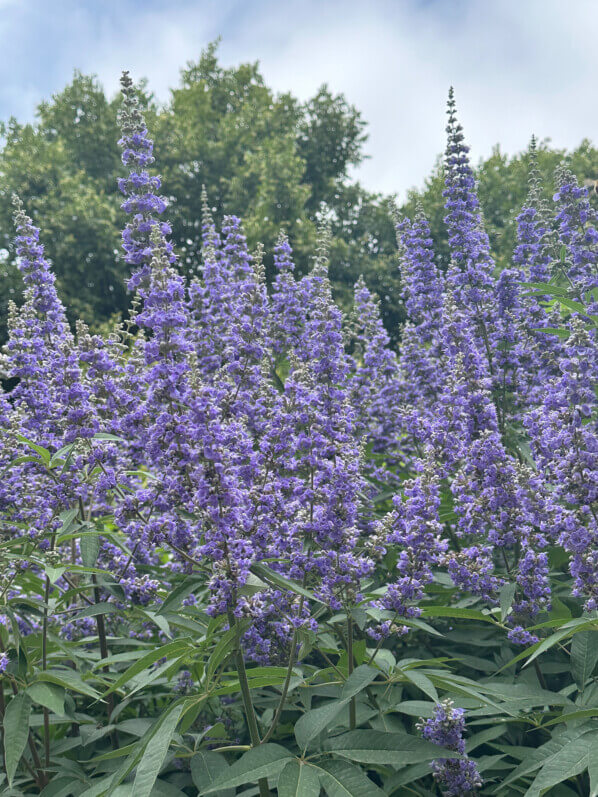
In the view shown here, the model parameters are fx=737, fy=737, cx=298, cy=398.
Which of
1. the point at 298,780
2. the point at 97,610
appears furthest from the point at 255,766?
the point at 97,610

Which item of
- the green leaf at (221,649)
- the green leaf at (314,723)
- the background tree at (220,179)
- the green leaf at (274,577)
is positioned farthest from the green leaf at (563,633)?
the background tree at (220,179)

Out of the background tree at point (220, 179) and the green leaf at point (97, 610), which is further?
the background tree at point (220, 179)

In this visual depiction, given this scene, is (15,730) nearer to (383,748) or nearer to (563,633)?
(383,748)

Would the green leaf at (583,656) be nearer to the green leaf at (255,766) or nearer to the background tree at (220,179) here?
the green leaf at (255,766)

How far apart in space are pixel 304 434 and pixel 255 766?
6.30 ft

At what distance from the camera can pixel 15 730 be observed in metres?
3.56

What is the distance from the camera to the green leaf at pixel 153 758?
8.59 feet

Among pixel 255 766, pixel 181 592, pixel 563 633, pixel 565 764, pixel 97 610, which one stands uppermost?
pixel 181 592

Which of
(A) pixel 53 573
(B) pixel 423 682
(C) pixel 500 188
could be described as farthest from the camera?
(C) pixel 500 188

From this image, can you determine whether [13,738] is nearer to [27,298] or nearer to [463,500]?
[463,500]

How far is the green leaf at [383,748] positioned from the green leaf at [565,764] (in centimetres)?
33

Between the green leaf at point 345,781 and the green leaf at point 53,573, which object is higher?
the green leaf at point 53,573

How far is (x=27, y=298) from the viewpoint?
5.92 metres

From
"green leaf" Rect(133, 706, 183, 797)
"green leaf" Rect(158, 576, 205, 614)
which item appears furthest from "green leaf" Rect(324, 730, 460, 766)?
"green leaf" Rect(158, 576, 205, 614)
